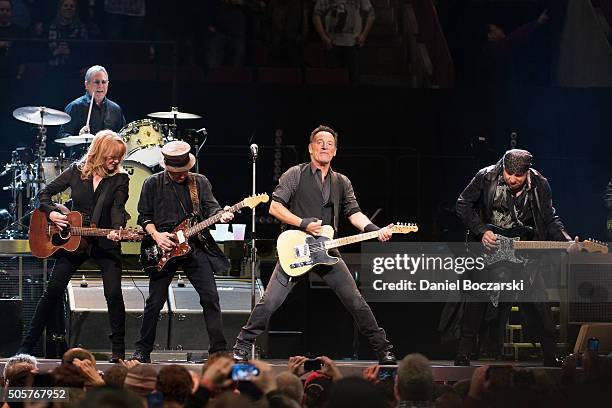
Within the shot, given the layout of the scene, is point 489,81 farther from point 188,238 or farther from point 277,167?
point 188,238

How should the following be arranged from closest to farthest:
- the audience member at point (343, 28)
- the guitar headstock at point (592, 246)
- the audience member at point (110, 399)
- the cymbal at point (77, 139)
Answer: the audience member at point (110, 399)
the guitar headstock at point (592, 246)
the cymbal at point (77, 139)
the audience member at point (343, 28)

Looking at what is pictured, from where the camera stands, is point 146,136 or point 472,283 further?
point 146,136

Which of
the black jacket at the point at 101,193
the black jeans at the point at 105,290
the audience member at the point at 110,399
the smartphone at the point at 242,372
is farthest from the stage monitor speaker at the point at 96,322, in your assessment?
the audience member at the point at 110,399

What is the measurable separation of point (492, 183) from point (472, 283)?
2.95 feet

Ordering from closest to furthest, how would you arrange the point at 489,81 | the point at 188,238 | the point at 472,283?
the point at 188,238 < the point at 472,283 < the point at 489,81

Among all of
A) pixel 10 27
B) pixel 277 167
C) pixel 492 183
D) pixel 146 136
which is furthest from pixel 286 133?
pixel 492 183

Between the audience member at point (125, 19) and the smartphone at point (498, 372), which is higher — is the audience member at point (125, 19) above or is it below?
above

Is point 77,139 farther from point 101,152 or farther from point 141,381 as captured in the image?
point 141,381

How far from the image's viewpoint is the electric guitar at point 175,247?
31.7 ft

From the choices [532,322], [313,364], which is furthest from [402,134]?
[313,364]

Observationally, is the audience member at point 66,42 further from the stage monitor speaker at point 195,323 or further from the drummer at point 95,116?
the stage monitor speaker at point 195,323

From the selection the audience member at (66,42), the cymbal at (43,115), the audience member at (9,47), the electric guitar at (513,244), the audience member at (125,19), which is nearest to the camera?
the electric guitar at (513,244)

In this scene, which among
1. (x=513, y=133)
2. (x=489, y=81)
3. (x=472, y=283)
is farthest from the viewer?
(x=489, y=81)

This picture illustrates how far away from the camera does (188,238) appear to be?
973 cm
